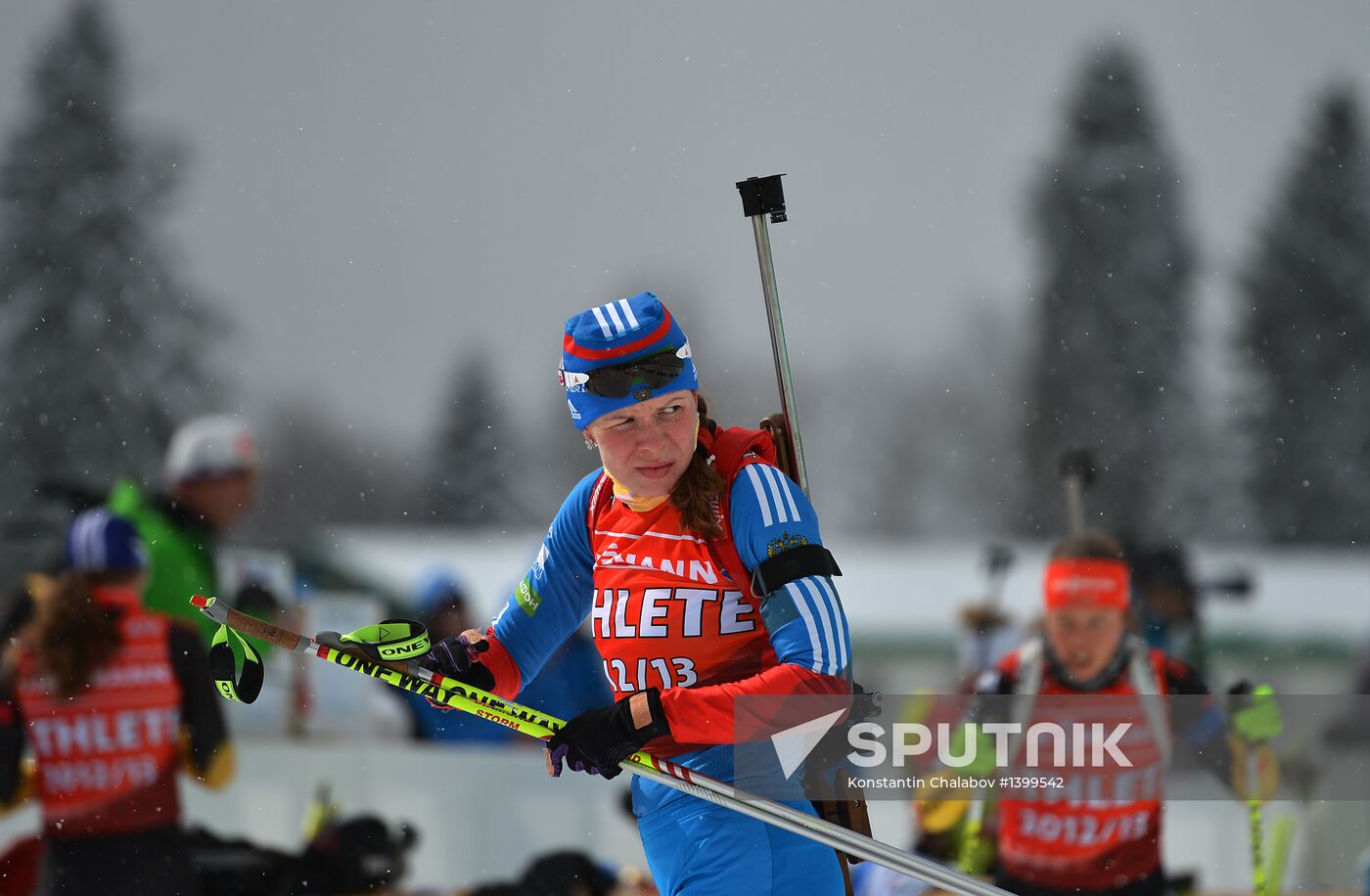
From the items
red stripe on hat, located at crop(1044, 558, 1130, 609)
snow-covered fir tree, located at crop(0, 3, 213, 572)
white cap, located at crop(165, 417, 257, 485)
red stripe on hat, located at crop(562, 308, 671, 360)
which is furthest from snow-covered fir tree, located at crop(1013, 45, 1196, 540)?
red stripe on hat, located at crop(562, 308, 671, 360)

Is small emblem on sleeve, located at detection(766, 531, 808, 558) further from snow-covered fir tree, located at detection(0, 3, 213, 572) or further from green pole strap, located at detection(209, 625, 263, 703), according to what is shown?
snow-covered fir tree, located at detection(0, 3, 213, 572)

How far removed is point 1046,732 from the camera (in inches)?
164

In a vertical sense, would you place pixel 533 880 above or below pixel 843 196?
below

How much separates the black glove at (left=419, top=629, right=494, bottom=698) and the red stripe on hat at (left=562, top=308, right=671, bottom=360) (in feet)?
1.85

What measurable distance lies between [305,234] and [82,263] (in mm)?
8900

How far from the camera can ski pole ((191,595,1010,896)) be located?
234 cm

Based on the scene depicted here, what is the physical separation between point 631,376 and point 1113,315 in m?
23.3

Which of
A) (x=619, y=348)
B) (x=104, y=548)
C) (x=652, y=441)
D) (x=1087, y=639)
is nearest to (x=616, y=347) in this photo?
(x=619, y=348)

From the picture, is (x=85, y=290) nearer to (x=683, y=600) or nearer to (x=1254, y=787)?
(x=1254, y=787)

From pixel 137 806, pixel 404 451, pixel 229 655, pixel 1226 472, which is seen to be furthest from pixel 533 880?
pixel 404 451

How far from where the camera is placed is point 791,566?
2268 mm

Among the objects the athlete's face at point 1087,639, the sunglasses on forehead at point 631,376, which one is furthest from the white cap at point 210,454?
the sunglasses on forehead at point 631,376

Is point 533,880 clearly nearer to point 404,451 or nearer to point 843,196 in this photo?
point 843,196

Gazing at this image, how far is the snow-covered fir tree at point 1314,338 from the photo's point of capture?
2128 centimetres
